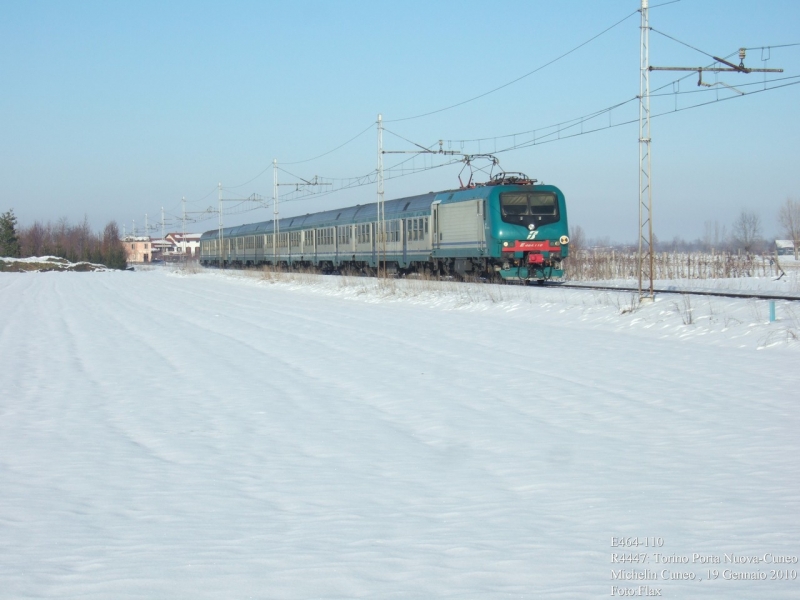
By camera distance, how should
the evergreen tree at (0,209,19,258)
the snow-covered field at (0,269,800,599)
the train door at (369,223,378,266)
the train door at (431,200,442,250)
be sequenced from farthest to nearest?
1. the evergreen tree at (0,209,19,258)
2. the train door at (369,223,378,266)
3. the train door at (431,200,442,250)
4. the snow-covered field at (0,269,800,599)

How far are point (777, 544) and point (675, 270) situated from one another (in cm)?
3605

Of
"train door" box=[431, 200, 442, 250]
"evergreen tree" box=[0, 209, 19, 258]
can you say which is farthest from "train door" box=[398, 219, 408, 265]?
"evergreen tree" box=[0, 209, 19, 258]

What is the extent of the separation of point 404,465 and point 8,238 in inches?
4452

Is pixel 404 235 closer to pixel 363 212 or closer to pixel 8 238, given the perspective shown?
pixel 363 212

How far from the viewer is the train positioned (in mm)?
29625

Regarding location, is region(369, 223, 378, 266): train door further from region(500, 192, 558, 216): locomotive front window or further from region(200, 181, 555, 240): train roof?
region(500, 192, 558, 216): locomotive front window

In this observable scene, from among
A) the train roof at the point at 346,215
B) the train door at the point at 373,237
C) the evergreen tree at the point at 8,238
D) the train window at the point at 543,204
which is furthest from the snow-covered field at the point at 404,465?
the evergreen tree at the point at 8,238

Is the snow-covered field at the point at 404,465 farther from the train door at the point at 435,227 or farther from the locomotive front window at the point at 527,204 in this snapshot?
the train door at the point at 435,227

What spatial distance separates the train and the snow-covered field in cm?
1223

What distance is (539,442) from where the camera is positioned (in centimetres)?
879

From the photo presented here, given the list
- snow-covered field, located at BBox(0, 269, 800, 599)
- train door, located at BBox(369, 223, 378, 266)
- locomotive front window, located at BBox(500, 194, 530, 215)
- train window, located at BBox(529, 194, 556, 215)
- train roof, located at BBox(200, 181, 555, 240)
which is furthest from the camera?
train door, located at BBox(369, 223, 378, 266)

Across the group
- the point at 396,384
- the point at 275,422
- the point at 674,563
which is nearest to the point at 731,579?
the point at 674,563

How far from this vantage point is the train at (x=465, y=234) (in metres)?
29.6

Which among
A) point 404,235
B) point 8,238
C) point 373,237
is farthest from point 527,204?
point 8,238
